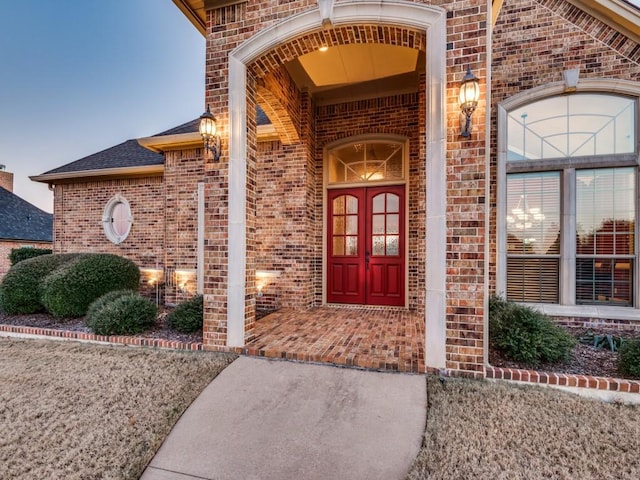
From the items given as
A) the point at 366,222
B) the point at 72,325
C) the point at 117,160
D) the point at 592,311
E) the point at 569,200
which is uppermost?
the point at 117,160

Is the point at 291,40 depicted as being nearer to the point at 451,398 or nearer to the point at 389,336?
the point at 389,336

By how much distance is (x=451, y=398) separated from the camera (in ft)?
8.34

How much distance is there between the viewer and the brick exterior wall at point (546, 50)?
14.3ft

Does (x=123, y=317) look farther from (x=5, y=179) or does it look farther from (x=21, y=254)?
(x=5, y=179)

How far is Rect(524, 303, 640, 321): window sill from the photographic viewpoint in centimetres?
432

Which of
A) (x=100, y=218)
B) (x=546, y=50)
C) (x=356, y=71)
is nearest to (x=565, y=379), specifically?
(x=546, y=50)

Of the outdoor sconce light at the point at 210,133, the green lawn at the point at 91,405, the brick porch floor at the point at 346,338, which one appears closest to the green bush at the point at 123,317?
the green lawn at the point at 91,405

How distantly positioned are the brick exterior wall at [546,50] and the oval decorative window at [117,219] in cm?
848

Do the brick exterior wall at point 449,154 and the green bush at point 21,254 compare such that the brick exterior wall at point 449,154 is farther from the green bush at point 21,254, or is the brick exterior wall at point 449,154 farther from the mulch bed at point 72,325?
the green bush at point 21,254

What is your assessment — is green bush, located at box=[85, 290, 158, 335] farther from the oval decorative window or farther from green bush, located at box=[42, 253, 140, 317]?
the oval decorative window

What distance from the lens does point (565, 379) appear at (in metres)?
2.68

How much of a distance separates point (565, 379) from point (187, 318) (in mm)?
4393

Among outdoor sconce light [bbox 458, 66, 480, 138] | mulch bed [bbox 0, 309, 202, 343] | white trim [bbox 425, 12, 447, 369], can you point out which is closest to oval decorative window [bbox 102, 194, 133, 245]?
mulch bed [bbox 0, 309, 202, 343]

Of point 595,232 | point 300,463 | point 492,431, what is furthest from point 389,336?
point 595,232
